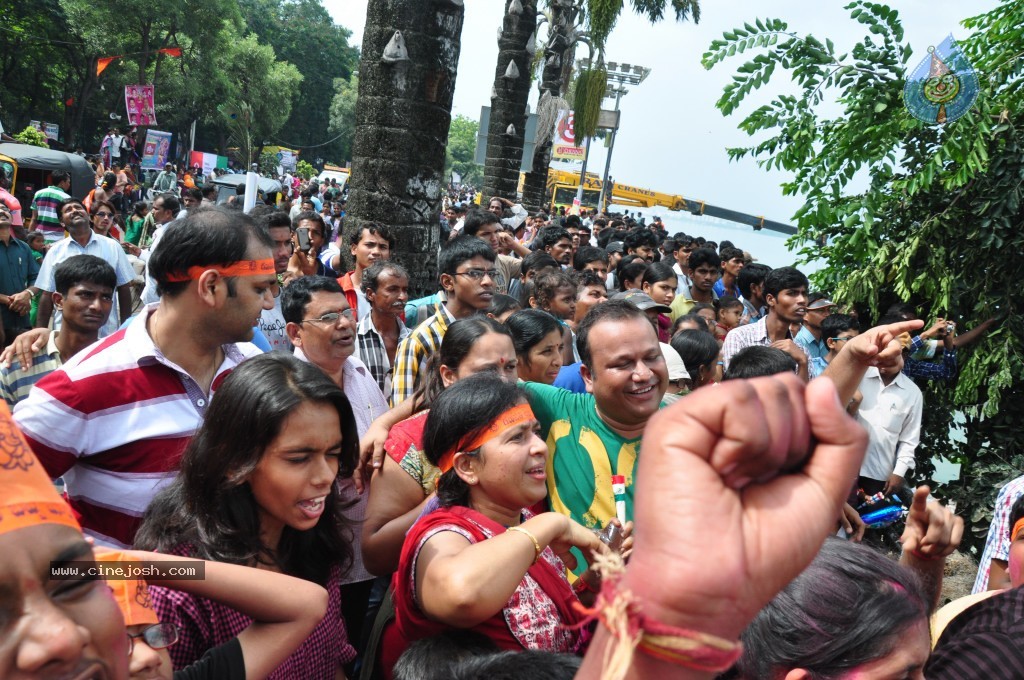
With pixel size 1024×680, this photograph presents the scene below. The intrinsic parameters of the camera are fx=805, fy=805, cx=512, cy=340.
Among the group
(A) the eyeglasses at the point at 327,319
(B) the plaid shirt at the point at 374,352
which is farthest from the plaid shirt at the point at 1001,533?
(B) the plaid shirt at the point at 374,352

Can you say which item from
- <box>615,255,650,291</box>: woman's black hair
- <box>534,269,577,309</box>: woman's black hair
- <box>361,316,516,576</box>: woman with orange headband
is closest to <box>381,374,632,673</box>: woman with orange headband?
<box>361,316,516,576</box>: woman with orange headband

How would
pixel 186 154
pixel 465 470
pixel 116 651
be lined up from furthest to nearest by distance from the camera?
pixel 186 154, pixel 465 470, pixel 116 651

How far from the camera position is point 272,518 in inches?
88.0

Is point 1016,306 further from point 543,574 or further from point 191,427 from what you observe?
point 191,427

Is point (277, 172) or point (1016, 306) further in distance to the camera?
point (277, 172)

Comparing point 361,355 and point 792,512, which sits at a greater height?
point 792,512

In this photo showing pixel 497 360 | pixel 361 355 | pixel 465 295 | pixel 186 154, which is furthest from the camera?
pixel 186 154

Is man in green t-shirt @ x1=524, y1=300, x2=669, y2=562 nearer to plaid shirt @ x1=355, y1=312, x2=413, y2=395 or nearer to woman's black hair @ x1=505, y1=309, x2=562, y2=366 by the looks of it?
woman's black hair @ x1=505, y1=309, x2=562, y2=366

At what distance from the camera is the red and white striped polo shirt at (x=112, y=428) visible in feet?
7.64

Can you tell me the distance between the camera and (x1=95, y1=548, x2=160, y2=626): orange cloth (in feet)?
5.16

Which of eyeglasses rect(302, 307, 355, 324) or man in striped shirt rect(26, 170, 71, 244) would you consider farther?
man in striped shirt rect(26, 170, 71, 244)

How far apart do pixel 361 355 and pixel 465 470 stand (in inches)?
98.1

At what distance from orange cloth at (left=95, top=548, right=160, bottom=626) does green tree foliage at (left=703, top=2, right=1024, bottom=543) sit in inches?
195

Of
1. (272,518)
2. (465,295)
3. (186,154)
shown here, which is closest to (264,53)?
(186,154)
